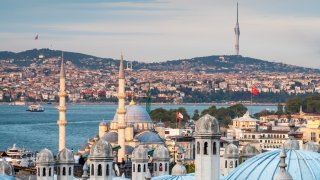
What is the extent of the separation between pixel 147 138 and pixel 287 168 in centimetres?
3829

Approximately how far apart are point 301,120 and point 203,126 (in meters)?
64.6

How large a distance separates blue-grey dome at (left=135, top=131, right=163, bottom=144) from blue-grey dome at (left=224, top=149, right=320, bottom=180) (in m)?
36.6

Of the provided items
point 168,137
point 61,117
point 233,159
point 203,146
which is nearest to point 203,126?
point 203,146

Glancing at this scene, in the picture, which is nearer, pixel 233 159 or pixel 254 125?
pixel 233 159

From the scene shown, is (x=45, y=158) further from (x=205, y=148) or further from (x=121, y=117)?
(x=121, y=117)

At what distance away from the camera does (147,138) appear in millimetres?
59562

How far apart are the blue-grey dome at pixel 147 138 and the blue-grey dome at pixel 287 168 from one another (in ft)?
120

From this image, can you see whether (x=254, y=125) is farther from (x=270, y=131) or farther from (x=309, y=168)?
(x=309, y=168)

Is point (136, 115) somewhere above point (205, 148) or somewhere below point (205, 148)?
above

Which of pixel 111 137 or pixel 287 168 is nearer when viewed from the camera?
pixel 287 168

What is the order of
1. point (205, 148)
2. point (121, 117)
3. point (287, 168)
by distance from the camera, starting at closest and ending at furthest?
point (287, 168) < point (205, 148) < point (121, 117)

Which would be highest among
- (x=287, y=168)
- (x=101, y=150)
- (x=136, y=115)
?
(x=136, y=115)

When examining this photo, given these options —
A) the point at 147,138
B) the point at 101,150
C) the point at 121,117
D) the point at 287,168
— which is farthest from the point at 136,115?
the point at 287,168

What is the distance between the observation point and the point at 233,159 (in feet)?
104
